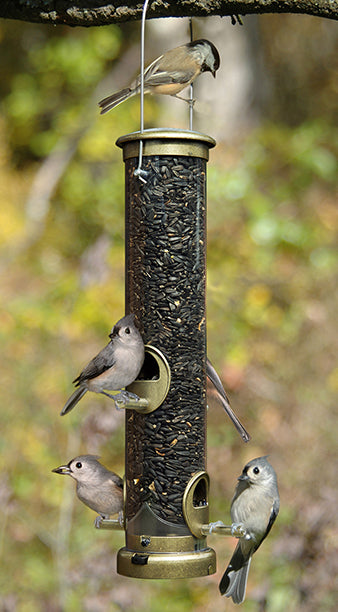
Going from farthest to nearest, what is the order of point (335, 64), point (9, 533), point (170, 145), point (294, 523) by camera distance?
1. point (335, 64)
2. point (9, 533)
3. point (294, 523)
4. point (170, 145)

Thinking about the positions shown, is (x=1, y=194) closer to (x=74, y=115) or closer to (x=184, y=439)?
(x=74, y=115)

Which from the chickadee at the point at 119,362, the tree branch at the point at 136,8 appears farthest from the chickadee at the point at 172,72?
the chickadee at the point at 119,362

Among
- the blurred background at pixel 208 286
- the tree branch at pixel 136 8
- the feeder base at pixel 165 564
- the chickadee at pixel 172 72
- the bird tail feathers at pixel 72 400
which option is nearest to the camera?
the tree branch at pixel 136 8

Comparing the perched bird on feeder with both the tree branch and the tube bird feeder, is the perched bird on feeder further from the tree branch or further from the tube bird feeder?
the tree branch

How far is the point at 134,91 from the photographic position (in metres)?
3.43

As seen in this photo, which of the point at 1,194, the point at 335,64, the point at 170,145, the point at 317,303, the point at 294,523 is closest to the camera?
the point at 170,145

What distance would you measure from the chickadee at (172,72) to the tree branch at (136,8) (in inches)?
16.4

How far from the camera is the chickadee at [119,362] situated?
323cm

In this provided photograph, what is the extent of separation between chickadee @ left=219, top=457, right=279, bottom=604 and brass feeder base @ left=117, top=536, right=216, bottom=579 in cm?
18

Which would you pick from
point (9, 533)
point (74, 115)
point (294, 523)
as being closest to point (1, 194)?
point (74, 115)

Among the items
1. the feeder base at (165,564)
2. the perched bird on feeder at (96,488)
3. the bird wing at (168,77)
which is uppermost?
the bird wing at (168,77)

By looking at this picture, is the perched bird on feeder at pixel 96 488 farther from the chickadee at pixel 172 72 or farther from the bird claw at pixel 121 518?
the chickadee at pixel 172 72

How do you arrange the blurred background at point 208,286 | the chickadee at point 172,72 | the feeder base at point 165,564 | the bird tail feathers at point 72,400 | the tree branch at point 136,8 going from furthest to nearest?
the blurred background at point 208,286
the chickadee at point 172,72
the bird tail feathers at point 72,400
the feeder base at point 165,564
the tree branch at point 136,8

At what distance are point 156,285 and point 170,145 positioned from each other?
0.57 m
